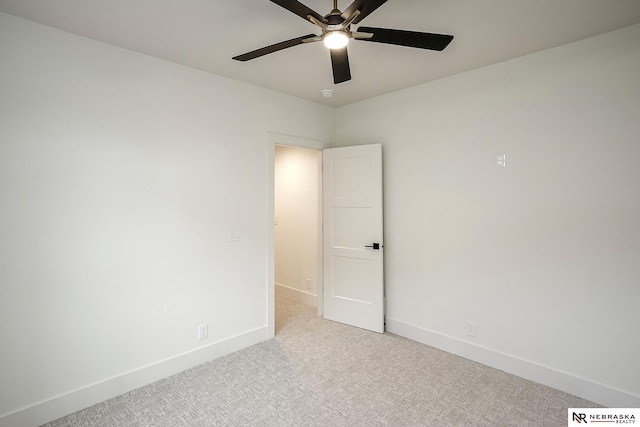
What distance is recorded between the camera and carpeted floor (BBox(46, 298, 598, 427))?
6.76 ft

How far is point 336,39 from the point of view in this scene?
65.3 inches

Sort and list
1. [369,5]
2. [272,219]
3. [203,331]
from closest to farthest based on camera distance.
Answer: [369,5] < [203,331] < [272,219]

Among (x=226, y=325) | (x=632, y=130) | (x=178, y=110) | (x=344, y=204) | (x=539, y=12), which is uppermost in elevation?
(x=539, y=12)

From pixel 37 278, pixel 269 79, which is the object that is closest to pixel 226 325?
pixel 37 278

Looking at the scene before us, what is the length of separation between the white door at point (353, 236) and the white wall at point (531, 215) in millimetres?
217

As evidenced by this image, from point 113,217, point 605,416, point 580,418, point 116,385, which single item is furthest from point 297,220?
point 605,416

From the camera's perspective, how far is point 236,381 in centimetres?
250

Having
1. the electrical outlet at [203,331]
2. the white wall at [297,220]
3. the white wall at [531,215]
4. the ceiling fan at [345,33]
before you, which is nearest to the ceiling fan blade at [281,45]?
the ceiling fan at [345,33]

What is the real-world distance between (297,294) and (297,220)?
1.09 meters

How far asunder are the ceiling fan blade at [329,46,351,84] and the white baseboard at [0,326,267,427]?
8.30 ft

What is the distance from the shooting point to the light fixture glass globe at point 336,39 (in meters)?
1.63

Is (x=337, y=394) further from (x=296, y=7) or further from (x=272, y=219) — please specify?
(x=296, y=7)

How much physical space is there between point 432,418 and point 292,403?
37.8 inches

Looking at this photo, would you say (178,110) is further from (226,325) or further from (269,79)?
(226,325)
